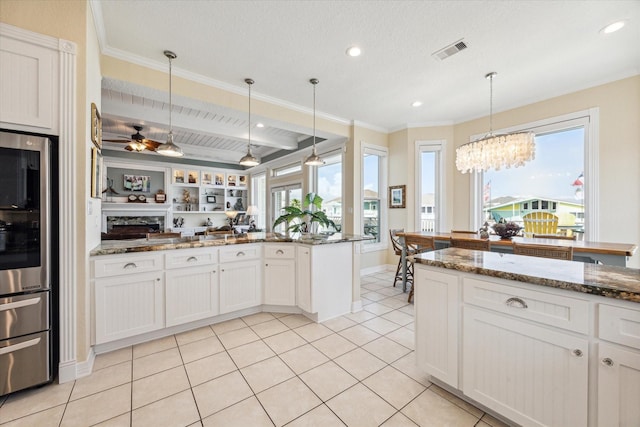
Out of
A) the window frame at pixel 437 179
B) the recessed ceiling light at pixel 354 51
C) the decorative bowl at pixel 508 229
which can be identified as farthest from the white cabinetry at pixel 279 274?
the window frame at pixel 437 179

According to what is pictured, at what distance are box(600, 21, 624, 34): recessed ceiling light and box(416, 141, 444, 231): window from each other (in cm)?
252

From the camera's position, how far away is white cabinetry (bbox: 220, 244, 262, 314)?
2.76 meters

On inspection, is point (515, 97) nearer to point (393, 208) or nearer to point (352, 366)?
point (393, 208)

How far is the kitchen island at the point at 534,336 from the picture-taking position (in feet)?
3.47

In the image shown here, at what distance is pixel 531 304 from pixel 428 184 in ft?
13.0

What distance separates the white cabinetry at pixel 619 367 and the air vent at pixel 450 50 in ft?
8.44

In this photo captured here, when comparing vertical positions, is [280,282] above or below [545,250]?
below

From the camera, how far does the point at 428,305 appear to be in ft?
5.59

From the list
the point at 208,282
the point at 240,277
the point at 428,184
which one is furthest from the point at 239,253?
the point at 428,184

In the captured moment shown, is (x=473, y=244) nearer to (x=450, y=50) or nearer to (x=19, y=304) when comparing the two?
(x=450, y=50)

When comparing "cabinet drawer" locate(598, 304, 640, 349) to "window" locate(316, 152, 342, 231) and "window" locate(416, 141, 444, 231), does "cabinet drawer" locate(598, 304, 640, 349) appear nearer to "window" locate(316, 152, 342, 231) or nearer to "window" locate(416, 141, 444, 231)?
"window" locate(416, 141, 444, 231)

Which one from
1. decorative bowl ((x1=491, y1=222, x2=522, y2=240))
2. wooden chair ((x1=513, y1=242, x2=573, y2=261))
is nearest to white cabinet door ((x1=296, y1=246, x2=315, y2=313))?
wooden chair ((x1=513, y1=242, x2=573, y2=261))

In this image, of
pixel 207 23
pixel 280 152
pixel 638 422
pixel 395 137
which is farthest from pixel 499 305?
pixel 280 152

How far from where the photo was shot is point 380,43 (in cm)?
251
